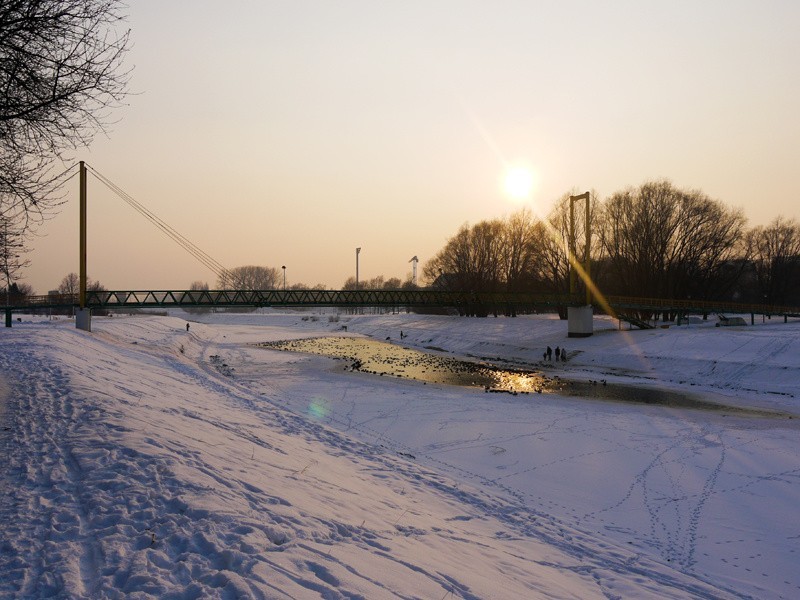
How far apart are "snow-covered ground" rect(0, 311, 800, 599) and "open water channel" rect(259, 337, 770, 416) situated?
4.00 meters

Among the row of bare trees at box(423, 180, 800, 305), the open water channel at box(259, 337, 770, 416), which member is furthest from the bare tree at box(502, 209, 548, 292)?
the open water channel at box(259, 337, 770, 416)

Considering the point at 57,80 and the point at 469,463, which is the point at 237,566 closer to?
the point at 57,80

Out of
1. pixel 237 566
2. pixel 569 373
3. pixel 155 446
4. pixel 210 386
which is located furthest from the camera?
pixel 569 373

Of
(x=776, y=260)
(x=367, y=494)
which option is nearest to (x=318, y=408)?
(x=367, y=494)

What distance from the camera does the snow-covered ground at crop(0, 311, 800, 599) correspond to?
5996 millimetres

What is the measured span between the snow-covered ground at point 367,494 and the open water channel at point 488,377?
400 centimetres

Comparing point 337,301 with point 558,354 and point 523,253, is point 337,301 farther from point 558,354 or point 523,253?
point 523,253

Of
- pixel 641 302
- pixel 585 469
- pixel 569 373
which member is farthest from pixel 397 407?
pixel 641 302

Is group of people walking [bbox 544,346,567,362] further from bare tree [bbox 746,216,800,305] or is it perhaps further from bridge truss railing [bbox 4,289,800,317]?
bare tree [bbox 746,216,800,305]

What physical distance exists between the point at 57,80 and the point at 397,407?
16802mm

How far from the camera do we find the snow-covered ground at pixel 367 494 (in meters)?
6.00

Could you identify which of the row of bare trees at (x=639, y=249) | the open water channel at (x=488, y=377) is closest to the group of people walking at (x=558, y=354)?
the open water channel at (x=488, y=377)

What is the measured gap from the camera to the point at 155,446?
907 cm

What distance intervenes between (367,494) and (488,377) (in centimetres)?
2642
